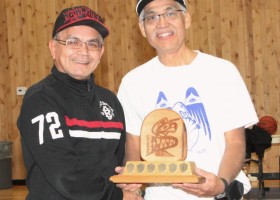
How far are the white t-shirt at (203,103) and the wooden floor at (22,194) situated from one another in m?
5.90

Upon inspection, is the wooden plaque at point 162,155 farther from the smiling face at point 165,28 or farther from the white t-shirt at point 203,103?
the smiling face at point 165,28

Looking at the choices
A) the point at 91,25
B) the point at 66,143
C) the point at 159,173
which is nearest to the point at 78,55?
the point at 91,25

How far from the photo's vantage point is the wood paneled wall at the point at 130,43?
1072cm

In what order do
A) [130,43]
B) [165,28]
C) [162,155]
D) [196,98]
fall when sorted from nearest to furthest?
[162,155], [196,98], [165,28], [130,43]

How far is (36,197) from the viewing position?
2648 mm

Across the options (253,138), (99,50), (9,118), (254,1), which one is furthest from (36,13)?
(99,50)

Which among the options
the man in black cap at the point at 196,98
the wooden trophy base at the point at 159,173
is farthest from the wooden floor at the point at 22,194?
the wooden trophy base at the point at 159,173

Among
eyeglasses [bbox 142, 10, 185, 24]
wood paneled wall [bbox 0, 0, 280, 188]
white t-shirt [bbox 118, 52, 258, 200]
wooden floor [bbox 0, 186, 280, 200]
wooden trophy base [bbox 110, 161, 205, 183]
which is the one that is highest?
wood paneled wall [bbox 0, 0, 280, 188]

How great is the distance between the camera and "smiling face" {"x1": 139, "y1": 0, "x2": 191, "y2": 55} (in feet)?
9.21

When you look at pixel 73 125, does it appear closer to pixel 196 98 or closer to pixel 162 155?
pixel 162 155

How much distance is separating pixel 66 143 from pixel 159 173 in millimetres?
456

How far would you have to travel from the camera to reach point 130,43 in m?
11.2

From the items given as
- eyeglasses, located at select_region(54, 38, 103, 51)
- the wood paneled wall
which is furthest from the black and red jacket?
the wood paneled wall

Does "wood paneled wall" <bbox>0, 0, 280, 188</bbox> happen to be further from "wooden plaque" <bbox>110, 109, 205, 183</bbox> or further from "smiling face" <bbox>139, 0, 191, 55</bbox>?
"wooden plaque" <bbox>110, 109, 205, 183</bbox>
